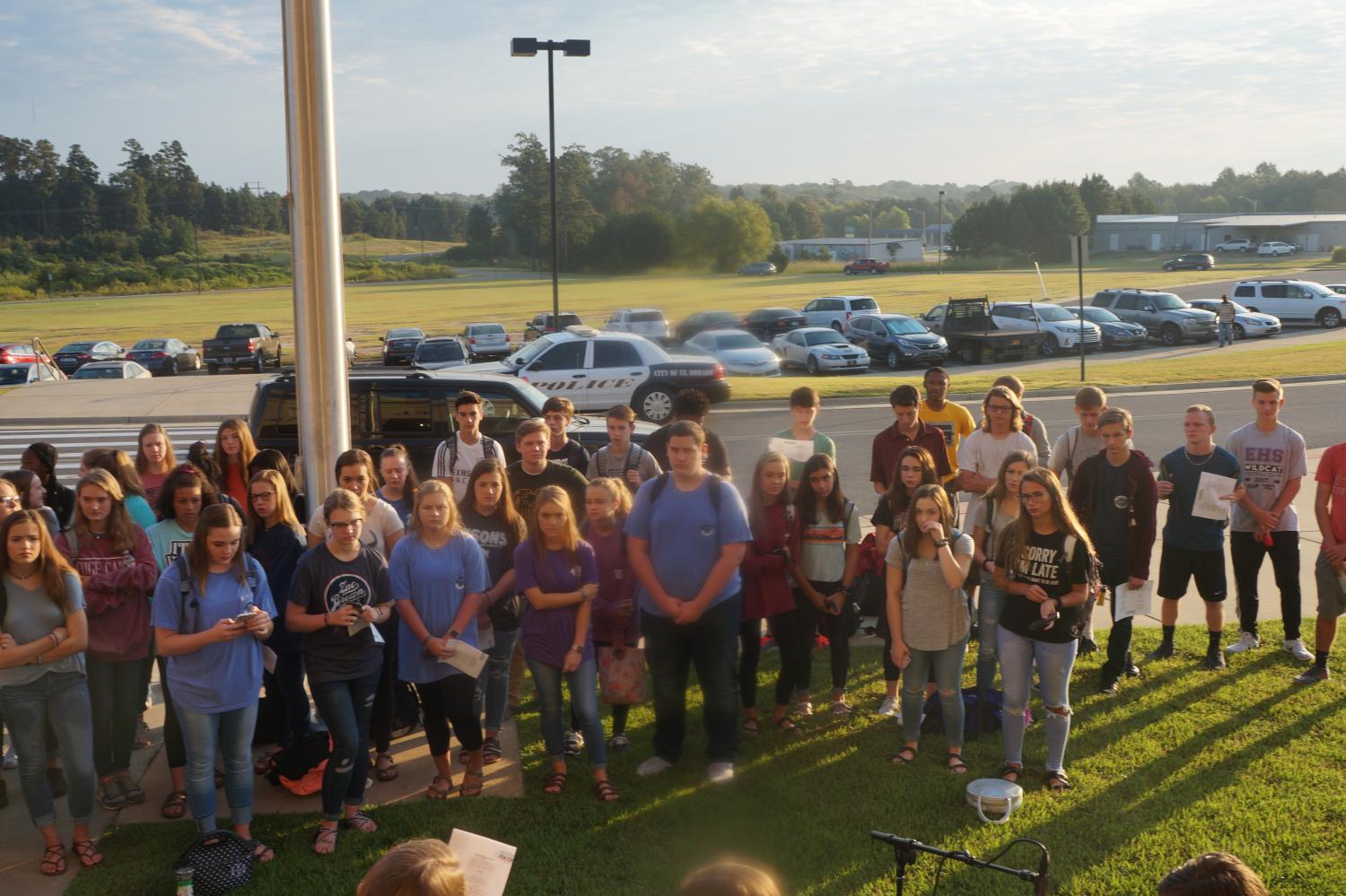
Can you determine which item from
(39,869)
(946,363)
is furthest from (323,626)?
(946,363)

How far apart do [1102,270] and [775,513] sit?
277 ft

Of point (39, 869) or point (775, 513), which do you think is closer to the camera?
point (39, 869)

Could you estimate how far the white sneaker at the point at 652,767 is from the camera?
228 inches

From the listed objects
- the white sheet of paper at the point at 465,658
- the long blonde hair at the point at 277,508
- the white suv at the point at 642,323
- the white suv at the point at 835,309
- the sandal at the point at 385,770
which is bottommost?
the sandal at the point at 385,770

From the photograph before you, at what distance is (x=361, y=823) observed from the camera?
5203mm

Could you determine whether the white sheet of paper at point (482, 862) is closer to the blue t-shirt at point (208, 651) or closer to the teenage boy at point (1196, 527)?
the blue t-shirt at point (208, 651)

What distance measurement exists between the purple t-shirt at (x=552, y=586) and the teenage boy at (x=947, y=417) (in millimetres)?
3523

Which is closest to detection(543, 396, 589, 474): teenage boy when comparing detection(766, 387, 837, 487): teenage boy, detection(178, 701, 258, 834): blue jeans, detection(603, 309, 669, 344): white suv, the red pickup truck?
detection(766, 387, 837, 487): teenage boy

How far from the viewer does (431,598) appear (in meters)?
5.40

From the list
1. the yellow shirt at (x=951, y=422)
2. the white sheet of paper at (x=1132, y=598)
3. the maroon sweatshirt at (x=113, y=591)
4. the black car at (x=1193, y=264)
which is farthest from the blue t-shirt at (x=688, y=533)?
the black car at (x=1193, y=264)

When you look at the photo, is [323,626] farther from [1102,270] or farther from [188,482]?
[1102,270]

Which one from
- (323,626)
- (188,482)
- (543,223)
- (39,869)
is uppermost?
(543,223)

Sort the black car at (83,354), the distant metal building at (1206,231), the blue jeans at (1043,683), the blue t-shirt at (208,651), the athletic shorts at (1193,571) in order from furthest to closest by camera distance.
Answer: the distant metal building at (1206,231)
the black car at (83,354)
the athletic shorts at (1193,571)
the blue jeans at (1043,683)
the blue t-shirt at (208,651)

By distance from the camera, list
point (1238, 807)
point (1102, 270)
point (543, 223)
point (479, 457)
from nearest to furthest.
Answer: point (543, 223) → point (1238, 807) → point (479, 457) → point (1102, 270)
